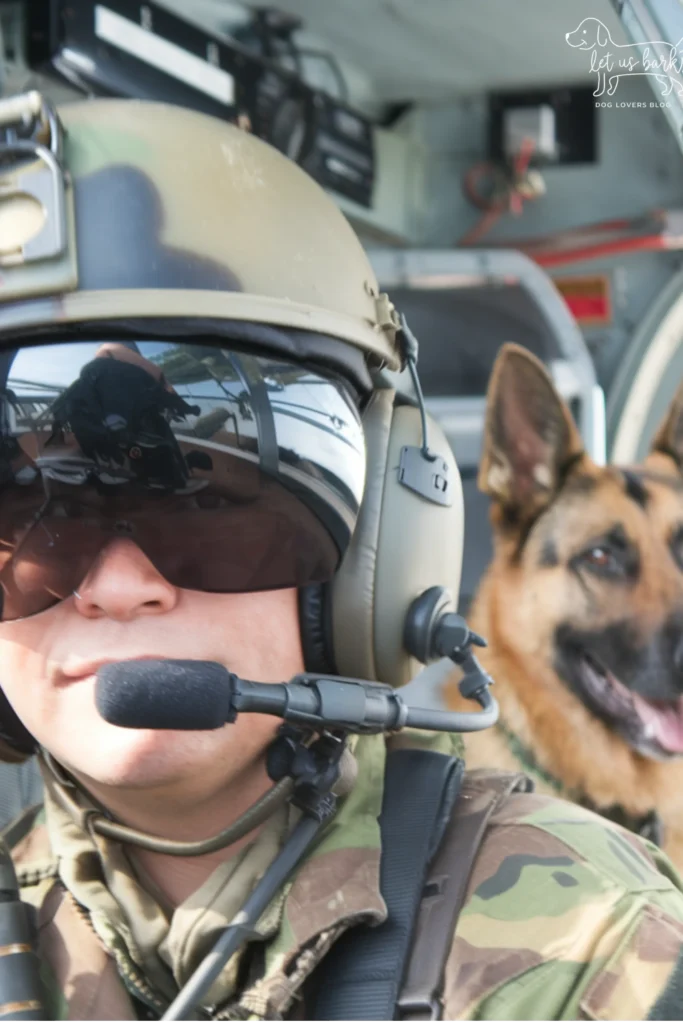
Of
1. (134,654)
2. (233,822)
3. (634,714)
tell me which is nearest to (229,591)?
(134,654)

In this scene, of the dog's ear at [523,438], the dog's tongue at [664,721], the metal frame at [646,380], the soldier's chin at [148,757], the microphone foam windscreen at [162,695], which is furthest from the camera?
the metal frame at [646,380]

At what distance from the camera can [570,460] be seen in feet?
8.65

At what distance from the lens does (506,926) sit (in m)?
1.13

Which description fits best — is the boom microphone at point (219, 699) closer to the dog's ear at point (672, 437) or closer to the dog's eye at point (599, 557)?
the dog's eye at point (599, 557)

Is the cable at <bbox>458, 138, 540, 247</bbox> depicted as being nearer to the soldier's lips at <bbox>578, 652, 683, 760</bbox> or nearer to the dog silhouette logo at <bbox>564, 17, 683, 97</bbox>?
the dog silhouette logo at <bbox>564, 17, 683, 97</bbox>

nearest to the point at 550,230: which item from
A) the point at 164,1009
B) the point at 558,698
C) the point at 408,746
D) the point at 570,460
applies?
the point at 570,460

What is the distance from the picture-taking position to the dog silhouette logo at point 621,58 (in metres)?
1.13

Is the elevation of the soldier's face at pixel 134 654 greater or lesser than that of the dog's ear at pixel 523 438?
greater

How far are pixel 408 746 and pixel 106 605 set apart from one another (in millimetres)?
354

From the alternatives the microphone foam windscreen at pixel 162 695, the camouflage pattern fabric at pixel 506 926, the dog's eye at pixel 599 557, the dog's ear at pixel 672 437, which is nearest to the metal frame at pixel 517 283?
the dog's ear at pixel 672 437

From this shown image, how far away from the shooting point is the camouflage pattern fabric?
42.7 inches

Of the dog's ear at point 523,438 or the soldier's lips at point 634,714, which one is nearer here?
the dog's ear at point 523,438

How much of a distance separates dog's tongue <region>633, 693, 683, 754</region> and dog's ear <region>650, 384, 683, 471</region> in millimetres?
440

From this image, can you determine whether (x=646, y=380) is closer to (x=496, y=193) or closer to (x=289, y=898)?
(x=496, y=193)
